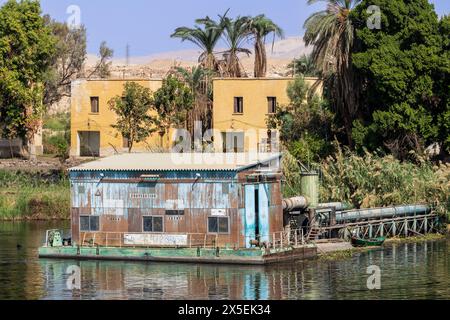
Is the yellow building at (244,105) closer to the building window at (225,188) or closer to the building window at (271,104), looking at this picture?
the building window at (271,104)

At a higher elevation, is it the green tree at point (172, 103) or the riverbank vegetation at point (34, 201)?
the green tree at point (172, 103)

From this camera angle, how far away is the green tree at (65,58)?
120562 millimetres

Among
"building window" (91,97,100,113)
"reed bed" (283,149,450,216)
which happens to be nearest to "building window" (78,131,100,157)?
"building window" (91,97,100,113)

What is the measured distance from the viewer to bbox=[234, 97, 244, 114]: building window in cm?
9262

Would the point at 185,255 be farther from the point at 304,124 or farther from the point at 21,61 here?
the point at 21,61

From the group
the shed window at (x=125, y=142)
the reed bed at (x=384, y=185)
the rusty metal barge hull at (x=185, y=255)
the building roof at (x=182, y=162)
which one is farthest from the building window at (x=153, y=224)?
the shed window at (x=125, y=142)

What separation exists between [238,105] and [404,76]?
18.2 metres

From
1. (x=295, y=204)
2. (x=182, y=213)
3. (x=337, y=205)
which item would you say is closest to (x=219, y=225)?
(x=182, y=213)

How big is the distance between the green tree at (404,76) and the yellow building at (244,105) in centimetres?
1225

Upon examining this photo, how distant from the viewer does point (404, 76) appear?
7831cm

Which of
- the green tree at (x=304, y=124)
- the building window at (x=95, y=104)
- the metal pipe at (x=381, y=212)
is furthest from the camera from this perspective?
the building window at (x=95, y=104)

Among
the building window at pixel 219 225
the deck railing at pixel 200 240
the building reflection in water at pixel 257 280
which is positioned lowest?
the building reflection in water at pixel 257 280
